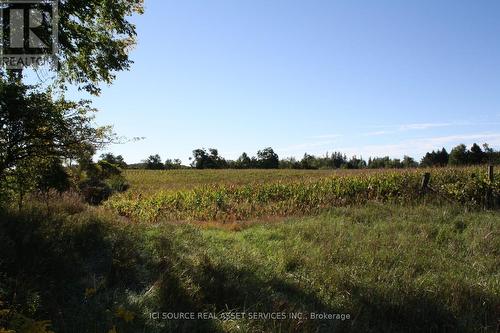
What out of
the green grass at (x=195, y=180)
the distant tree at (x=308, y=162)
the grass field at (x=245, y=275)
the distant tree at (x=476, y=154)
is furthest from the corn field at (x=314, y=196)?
the distant tree at (x=308, y=162)

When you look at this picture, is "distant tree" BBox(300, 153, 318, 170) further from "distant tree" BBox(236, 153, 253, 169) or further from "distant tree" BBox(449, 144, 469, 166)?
"distant tree" BBox(449, 144, 469, 166)

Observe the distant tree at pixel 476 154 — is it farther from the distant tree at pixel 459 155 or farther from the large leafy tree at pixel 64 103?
the large leafy tree at pixel 64 103

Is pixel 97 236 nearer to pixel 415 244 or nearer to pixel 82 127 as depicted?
pixel 82 127

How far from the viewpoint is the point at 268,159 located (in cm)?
11606

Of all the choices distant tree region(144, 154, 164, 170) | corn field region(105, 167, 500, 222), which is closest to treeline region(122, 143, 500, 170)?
distant tree region(144, 154, 164, 170)

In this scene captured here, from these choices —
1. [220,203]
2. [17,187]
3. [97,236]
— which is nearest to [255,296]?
[97,236]

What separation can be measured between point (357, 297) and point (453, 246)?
4256 millimetres

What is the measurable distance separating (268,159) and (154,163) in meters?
35.2

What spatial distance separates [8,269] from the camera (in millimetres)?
5023

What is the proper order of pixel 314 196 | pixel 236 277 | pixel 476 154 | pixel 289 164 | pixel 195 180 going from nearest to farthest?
pixel 236 277 < pixel 314 196 < pixel 195 180 < pixel 476 154 < pixel 289 164

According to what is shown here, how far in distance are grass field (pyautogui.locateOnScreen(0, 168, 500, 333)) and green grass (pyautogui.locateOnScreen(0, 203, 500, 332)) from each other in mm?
21

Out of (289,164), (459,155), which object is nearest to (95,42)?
(459,155)

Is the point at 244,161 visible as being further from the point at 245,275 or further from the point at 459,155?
the point at 245,275

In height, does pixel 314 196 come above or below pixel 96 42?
below
